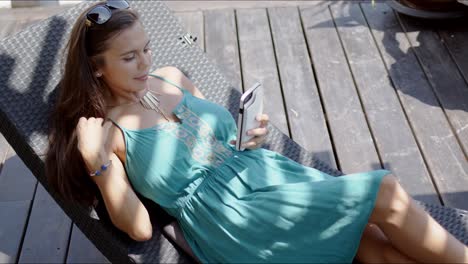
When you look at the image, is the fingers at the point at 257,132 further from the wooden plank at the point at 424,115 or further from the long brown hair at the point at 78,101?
the wooden plank at the point at 424,115

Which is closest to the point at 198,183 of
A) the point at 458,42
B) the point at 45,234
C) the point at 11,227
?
the point at 45,234

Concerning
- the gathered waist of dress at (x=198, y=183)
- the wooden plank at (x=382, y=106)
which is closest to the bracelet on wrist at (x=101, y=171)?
the gathered waist of dress at (x=198, y=183)

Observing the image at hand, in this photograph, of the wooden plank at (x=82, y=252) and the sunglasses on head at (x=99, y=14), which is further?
the wooden plank at (x=82, y=252)

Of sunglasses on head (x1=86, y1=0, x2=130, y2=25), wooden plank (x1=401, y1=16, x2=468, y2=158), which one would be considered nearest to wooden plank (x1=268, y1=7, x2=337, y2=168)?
wooden plank (x1=401, y1=16, x2=468, y2=158)

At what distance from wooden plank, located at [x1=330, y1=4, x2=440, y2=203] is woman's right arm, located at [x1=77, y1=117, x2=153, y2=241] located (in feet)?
4.38

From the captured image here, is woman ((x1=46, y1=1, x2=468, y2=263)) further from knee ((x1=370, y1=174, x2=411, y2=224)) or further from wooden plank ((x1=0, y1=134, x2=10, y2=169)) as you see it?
wooden plank ((x1=0, y1=134, x2=10, y2=169))

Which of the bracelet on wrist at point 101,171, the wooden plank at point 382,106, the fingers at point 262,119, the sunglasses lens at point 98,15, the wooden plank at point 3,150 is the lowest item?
the wooden plank at point 3,150

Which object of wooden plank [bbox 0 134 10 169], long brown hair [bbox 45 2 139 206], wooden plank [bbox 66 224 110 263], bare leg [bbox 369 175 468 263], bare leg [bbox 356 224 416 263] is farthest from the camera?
wooden plank [bbox 0 134 10 169]

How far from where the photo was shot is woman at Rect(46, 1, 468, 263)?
6.92 ft

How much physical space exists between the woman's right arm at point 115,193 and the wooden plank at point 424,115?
1.41 m

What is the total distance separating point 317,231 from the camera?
2145 mm

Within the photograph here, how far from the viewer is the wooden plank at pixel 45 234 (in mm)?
2842

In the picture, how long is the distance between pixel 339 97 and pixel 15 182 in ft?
5.46

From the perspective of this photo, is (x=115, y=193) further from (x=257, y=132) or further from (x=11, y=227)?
(x=11, y=227)
